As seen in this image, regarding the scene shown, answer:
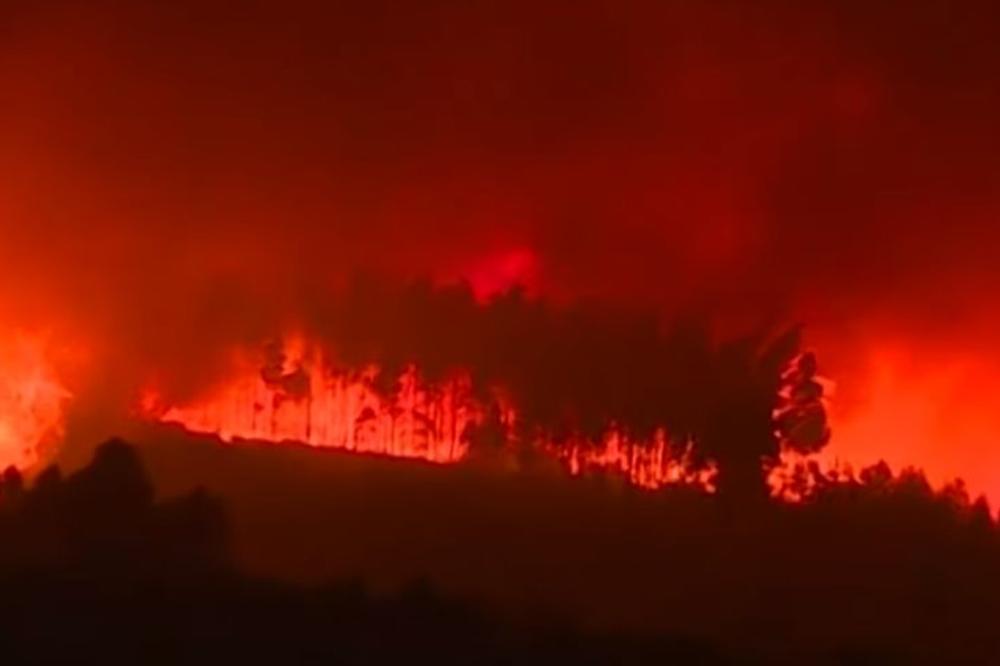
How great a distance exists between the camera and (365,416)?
1098 centimetres

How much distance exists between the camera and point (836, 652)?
393 inches

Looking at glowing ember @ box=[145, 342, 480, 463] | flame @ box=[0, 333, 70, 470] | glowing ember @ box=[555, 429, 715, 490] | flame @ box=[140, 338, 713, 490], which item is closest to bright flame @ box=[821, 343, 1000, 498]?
glowing ember @ box=[555, 429, 715, 490]

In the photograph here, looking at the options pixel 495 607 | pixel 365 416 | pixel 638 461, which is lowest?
pixel 495 607

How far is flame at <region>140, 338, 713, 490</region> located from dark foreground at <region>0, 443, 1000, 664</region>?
399 mm

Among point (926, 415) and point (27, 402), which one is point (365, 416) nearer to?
point (27, 402)

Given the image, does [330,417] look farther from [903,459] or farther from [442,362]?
[903,459]

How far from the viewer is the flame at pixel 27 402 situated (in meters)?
10.9

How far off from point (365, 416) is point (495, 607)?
145 centimetres

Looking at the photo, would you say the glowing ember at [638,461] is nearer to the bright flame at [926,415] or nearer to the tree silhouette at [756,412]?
the tree silhouette at [756,412]

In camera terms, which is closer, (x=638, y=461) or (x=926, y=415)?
(x=638, y=461)

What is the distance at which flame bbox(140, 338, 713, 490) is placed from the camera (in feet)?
35.4

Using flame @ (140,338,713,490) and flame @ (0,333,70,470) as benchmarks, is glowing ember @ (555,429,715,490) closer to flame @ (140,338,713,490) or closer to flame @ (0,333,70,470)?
flame @ (140,338,713,490)

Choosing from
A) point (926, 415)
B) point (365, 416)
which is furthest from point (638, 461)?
point (926, 415)

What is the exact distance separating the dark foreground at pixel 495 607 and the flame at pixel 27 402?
0.64 meters
